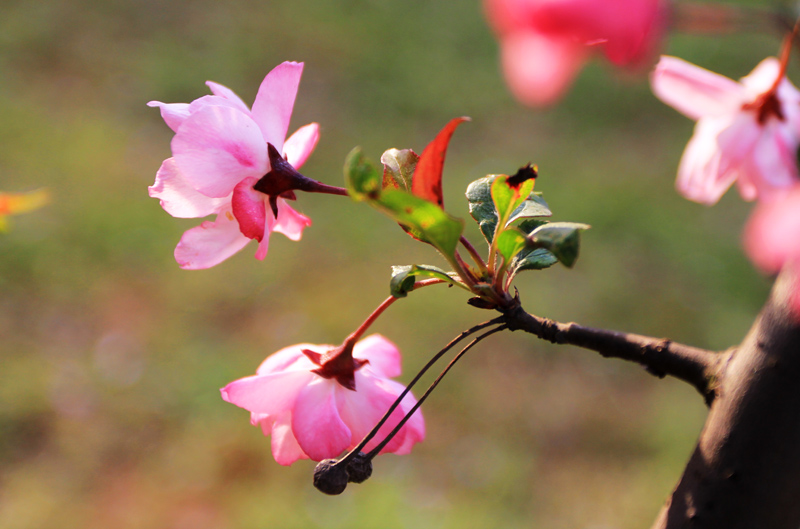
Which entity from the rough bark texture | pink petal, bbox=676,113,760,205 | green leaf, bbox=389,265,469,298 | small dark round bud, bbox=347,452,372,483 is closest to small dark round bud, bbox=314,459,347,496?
small dark round bud, bbox=347,452,372,483

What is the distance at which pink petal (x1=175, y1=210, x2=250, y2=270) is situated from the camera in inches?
14.6

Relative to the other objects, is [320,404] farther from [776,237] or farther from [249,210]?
[776,237]

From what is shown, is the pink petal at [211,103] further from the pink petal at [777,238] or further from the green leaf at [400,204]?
the pink petal at [777,238]

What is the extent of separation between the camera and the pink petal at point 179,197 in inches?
14.4

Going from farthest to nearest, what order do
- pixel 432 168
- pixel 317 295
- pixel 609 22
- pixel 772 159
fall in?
pixel 317 295 → pixel 772 159 → pixel 432 168 → pixel 609 22

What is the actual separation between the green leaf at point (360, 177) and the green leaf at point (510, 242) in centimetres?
10

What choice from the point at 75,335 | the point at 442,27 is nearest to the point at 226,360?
the point at 75,335

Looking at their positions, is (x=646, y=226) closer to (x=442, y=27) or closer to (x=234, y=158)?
(x=442, y=27)

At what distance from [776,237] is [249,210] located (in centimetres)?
25

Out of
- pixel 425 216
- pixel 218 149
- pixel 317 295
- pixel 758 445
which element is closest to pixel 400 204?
pixel 425 216

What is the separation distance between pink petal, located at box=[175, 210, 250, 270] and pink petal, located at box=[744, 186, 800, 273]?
0.26 meters

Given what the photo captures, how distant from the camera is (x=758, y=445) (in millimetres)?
353

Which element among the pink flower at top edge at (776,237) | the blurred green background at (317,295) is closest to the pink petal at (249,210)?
the pink flower at top edge at (776,237)

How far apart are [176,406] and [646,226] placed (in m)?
1.60
